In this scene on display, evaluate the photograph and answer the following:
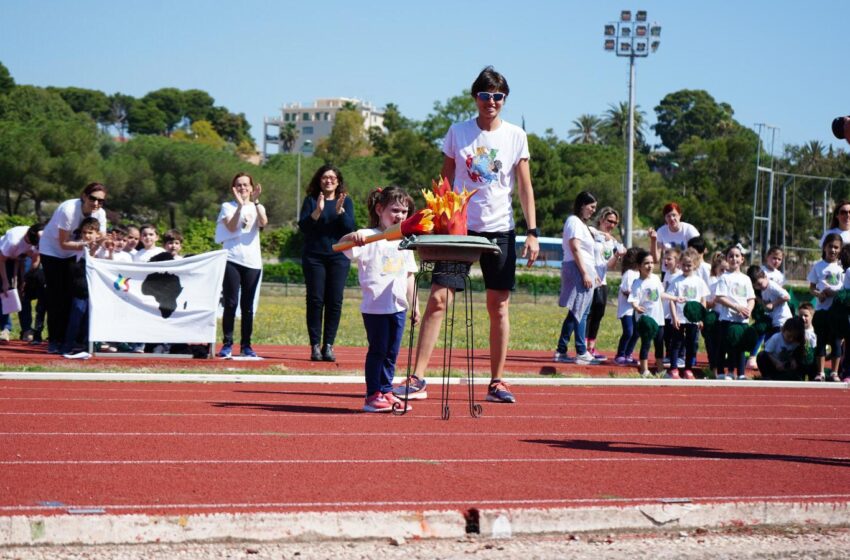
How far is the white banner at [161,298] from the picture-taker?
13086 millimetres

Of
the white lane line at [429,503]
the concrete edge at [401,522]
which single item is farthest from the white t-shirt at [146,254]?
the concrete edge at [401,522]

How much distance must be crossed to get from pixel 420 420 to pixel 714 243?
8678 cm

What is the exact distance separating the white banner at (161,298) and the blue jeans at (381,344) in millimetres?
4772

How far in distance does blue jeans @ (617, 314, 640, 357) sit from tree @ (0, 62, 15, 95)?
156003mm

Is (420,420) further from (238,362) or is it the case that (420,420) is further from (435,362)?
(435,362)

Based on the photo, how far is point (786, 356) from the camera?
13.9 m

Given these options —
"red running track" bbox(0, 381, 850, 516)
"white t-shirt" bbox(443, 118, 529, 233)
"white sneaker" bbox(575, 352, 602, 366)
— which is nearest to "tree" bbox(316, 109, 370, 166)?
"white sneaker" bbox(575, 352, 602, 366)

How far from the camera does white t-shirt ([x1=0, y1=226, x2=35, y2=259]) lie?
52.8ft

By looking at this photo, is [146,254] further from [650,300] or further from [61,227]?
[650,300]

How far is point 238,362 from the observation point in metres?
13.0

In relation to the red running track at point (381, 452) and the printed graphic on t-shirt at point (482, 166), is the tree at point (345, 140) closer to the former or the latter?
the red running track at point (381, 452)

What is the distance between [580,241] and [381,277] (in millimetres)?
5996

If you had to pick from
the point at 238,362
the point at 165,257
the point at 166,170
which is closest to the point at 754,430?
the point at 238,362

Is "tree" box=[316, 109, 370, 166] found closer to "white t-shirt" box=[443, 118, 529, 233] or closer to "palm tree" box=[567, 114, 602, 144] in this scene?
"palm tree" box=[567, 114, 602, 144]
